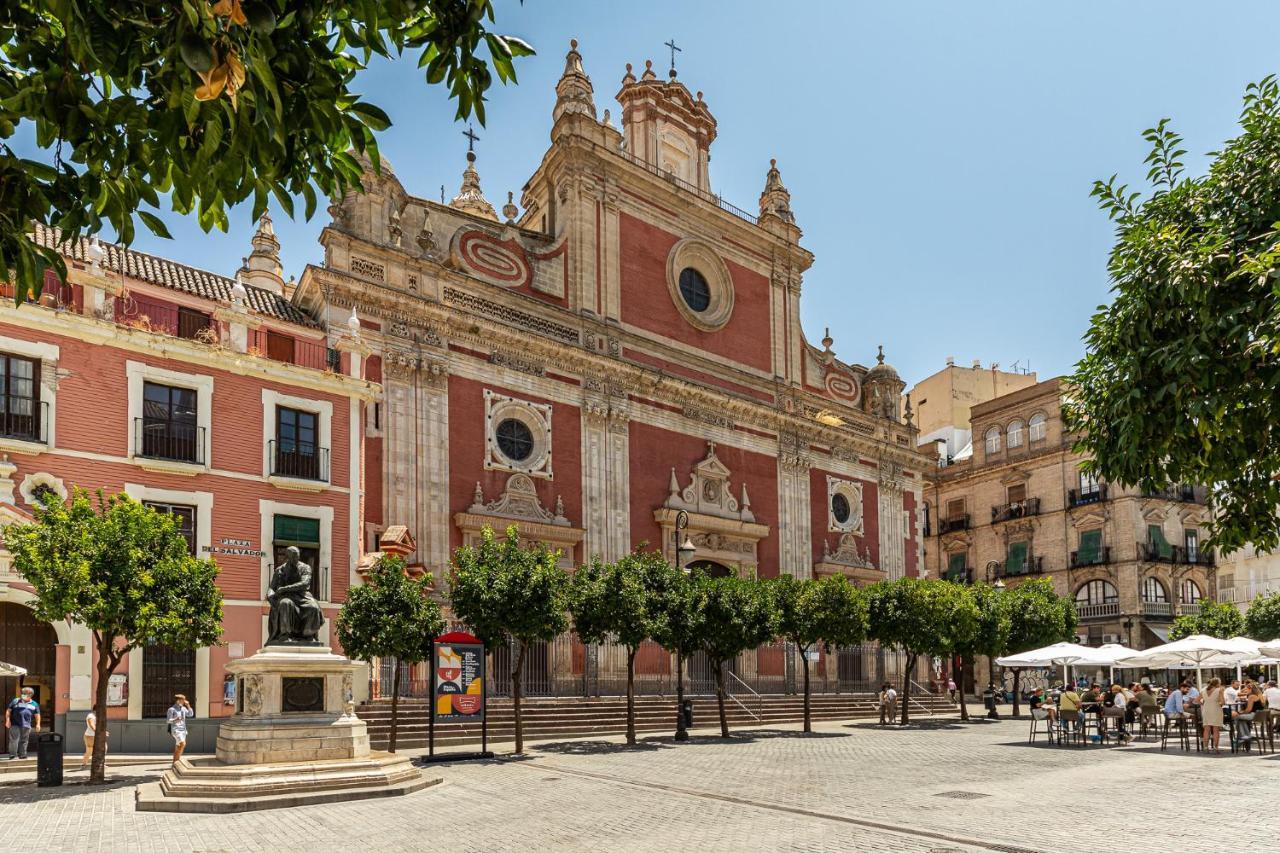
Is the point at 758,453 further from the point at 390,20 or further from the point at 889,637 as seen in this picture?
the point at 390,20

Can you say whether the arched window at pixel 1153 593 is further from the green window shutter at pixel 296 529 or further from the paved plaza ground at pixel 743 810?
the green window shutter at pixel 296 529

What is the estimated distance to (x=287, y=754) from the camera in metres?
15.0

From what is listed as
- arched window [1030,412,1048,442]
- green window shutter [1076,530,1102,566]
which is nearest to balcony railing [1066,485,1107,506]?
green window shutter [1076,530,1102,566]

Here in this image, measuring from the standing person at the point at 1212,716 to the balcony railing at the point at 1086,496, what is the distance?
26.5 metres

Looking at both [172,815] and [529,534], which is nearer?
[172,815]

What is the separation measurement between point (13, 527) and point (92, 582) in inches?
71.1

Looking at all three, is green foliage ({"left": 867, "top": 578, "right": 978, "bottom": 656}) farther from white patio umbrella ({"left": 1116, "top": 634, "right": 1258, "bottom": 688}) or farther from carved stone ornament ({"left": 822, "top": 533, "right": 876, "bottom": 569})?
carved stone ornament ({"left": 822, "top": 533, "right": 876, "bottom": 569})

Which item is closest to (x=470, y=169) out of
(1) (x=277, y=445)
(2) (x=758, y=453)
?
(2) (x=758, y=453)

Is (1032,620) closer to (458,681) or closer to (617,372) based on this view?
(617,372)

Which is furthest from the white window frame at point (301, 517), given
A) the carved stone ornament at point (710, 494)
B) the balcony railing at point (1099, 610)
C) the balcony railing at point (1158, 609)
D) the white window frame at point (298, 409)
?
the balcony railing at point (1158, 609)

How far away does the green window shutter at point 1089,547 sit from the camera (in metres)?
46.5

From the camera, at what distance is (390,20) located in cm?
443

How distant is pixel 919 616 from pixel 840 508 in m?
10.0

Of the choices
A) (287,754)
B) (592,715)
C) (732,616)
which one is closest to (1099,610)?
(732,616)
